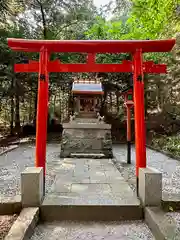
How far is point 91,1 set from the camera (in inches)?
635

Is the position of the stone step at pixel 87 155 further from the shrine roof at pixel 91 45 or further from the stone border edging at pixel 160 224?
the stone border edging at pixel 160 224

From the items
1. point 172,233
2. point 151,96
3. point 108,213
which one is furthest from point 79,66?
point 151,96

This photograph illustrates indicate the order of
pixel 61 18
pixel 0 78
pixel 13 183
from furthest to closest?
1. pixel 61 18
2. pixel 0 78
3. pixel 13 183

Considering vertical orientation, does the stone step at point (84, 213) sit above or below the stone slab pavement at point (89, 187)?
below

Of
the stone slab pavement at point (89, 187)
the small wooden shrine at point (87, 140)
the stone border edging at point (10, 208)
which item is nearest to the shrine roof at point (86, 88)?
the small wooden shrine at point (87, 140)

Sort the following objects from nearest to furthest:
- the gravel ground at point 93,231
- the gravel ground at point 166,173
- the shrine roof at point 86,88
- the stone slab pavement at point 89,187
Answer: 1. the gravel ground at point 93,231
2. the stone slab pavement at point 89,187
3. the gravel ground at point 166,173
4. the shrine roof at point 86,88

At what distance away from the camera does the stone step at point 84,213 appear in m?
3.67

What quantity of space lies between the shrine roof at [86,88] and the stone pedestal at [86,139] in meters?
1.83

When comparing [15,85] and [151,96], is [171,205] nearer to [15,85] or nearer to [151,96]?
[15,85]

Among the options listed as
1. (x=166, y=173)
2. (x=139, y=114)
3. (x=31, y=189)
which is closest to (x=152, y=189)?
(x=139, y=114)

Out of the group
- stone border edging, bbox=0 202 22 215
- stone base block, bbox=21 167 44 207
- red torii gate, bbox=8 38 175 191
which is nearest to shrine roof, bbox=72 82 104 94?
red torii gate, bbox=8 38 175 191

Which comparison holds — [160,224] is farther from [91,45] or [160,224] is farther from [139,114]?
[91,45]

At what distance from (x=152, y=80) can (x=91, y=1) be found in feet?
20.8

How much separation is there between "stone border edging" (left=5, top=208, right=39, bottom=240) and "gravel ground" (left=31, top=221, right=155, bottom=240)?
130 millimetres
